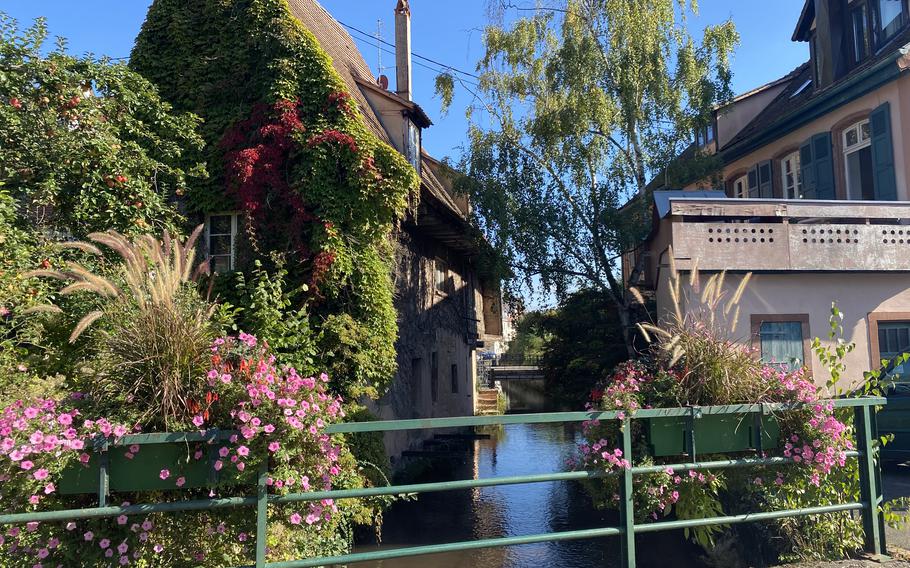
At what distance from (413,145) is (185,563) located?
42.9 feet

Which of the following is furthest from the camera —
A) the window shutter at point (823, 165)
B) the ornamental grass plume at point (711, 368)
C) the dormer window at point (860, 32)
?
the dormer window at point (860, 32)

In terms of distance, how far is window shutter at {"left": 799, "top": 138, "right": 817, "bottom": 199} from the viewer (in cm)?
1564

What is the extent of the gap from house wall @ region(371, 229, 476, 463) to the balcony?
579 cm

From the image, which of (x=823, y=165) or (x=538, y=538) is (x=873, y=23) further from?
(x=538, y=538)

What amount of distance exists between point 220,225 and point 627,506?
1001 cm

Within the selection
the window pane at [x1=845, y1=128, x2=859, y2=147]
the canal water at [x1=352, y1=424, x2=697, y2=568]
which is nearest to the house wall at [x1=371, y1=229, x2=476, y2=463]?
the canal water at [x1=352, y1=424, x2=697, y2=568]

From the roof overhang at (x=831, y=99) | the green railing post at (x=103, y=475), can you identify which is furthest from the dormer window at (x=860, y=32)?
the green railing post at (x=103, y=475)

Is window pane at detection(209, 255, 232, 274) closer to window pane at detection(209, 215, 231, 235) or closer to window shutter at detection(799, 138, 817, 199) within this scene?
window pane at detection(209, 215, 231, 235)

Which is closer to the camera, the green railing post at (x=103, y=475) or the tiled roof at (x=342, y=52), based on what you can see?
the green railing post at (x=103, y=475)

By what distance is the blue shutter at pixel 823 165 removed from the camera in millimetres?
15086

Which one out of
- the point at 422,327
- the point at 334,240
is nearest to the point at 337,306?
the point at 334,240

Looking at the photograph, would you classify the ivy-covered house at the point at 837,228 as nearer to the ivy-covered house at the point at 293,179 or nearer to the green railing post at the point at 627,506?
the ivy-covered house at the point at 293,179

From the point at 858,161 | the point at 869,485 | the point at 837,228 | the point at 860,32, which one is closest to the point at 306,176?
the point at 869,485

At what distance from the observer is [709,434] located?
4.27m
